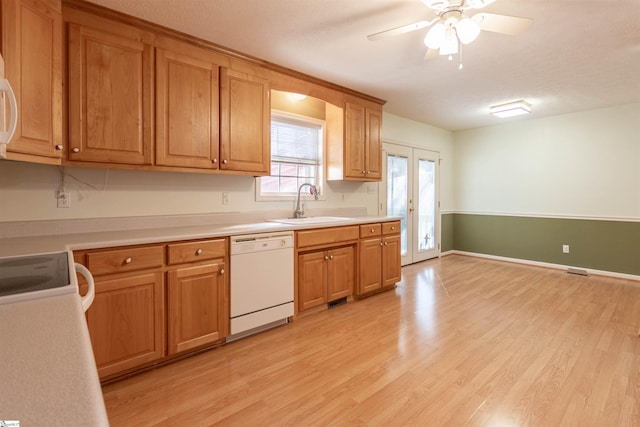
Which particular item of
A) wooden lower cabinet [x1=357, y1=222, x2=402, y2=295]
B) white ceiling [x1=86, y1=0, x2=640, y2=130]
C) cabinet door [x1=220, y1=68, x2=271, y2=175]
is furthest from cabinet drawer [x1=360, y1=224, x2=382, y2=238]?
white ceiling [x1=86, y1=0, x2=640, y2=130]

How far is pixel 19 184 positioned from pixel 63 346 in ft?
7.10

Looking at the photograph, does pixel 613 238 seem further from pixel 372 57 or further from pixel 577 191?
pixel 372 57

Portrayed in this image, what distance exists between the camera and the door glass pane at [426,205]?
5.58 meters

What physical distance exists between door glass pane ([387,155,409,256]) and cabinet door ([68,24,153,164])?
11.5 feet

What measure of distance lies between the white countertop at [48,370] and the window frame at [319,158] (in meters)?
2.64

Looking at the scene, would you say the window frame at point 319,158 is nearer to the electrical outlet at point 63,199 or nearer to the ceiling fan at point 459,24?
the electrical outlet at point 63,199

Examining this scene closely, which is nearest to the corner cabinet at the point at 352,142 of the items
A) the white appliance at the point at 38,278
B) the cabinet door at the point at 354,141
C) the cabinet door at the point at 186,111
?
the cabinet door at the point at 354,141

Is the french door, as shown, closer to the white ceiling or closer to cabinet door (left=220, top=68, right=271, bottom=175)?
the white ceiling

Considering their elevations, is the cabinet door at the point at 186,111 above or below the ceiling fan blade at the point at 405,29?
below

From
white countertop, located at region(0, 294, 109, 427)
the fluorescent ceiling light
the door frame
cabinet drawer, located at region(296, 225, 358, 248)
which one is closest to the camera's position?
white countertop, located at region(0, 294, 109, 427)

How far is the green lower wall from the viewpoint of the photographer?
445cm

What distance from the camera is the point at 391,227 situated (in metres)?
3.96

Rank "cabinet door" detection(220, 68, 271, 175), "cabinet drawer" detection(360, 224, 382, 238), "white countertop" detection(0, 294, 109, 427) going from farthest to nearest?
"cabinet drawer" detection(360, 224, 382, 238), "cabinet door" detection(220, 68, 271, 175), "white countertop" detection(0, 294, 109, 427)

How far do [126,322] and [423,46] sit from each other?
300 centimetres
